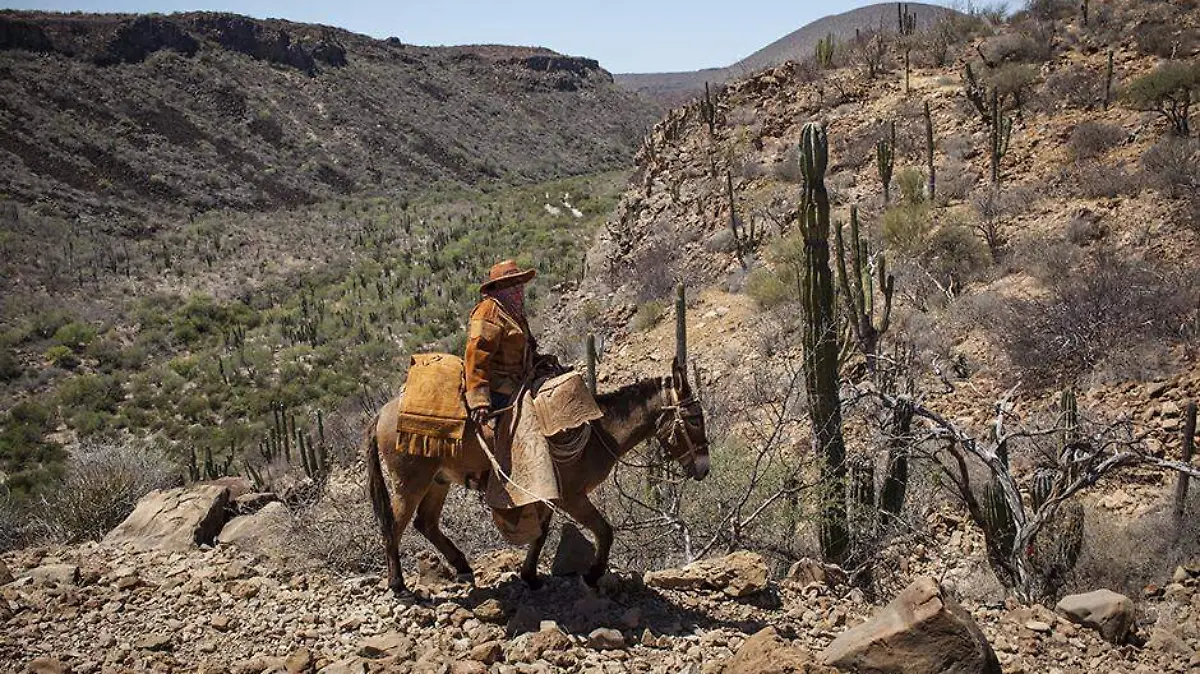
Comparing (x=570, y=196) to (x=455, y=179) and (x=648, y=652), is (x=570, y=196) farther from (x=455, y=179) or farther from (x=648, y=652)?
(x=648, y=652)

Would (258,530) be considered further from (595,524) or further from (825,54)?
(825,54)

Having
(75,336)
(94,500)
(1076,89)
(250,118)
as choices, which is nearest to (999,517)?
(94,500)

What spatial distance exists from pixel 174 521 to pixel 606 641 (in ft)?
16.8

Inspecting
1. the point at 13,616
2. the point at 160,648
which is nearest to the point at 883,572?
the point at 160,648

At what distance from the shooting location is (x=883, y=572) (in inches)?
300

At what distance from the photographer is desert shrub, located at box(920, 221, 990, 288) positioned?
52.3 ft

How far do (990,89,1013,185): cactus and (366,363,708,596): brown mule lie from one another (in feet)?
52.0

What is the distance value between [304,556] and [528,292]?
2270 cm

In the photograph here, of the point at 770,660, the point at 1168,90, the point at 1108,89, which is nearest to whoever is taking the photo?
the point at 770,660

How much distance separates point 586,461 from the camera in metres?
5.64

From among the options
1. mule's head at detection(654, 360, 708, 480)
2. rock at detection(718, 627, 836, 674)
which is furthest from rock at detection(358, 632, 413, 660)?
mule's head at detection(654, 360, 708, 480)

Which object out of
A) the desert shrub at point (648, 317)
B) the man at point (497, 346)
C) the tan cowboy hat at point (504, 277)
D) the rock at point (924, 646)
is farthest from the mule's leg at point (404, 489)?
the desert shrub at point (648, 317)

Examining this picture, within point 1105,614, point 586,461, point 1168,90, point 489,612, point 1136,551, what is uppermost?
point 1168,90

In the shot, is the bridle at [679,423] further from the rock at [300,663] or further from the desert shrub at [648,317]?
the desert shrub at [648,317]
